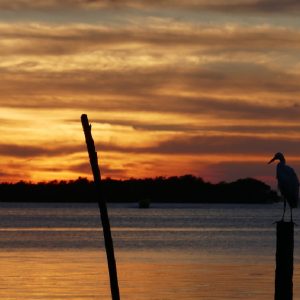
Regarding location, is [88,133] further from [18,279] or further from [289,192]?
[18,279]

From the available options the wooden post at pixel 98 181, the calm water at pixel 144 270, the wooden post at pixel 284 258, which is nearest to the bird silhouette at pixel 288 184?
the wooden post at pixel 284 258

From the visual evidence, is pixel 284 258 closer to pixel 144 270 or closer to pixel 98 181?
pixel 98 181

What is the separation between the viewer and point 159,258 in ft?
196

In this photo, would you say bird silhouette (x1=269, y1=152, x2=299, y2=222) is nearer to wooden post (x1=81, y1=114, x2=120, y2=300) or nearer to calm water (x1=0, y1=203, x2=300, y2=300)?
wooden post (x1=81, y1=114, x2=120, y2=300)

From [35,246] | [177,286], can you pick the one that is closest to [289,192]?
[177,286]

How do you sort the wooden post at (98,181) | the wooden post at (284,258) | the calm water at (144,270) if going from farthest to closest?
the calm water at (144,270) < the wooden post at (284,258) < the wooden post at (98,181)

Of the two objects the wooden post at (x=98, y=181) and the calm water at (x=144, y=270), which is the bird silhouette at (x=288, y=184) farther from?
the calm water at (x=144, y=270)

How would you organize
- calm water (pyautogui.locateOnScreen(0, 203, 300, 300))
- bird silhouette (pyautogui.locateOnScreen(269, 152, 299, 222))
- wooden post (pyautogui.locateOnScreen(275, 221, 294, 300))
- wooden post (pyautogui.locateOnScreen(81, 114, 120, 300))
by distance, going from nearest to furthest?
wooden post (pyautogui.locateOnScreen(81, 114, 120, 300)) → wooden post (pyautogui.locateOnScreen(275, 221, 294, 300)) → bird silhouette (pyautogui.locateOnScreen(269, 152, 299, 222)) → calm water (pyautogui.locateOnScreen(0, 203, 300, 300))

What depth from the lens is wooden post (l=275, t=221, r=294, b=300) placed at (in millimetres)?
18516

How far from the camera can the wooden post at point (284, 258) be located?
729 inches

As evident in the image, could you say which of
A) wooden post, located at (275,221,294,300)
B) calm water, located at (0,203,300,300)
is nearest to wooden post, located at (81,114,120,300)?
wooden post, located at (275,221,294,300)

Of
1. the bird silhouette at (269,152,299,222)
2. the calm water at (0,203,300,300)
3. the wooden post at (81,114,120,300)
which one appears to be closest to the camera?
the wooden post at (81,114,120,300)

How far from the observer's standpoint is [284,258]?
61.6ft

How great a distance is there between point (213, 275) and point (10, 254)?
780 inches
